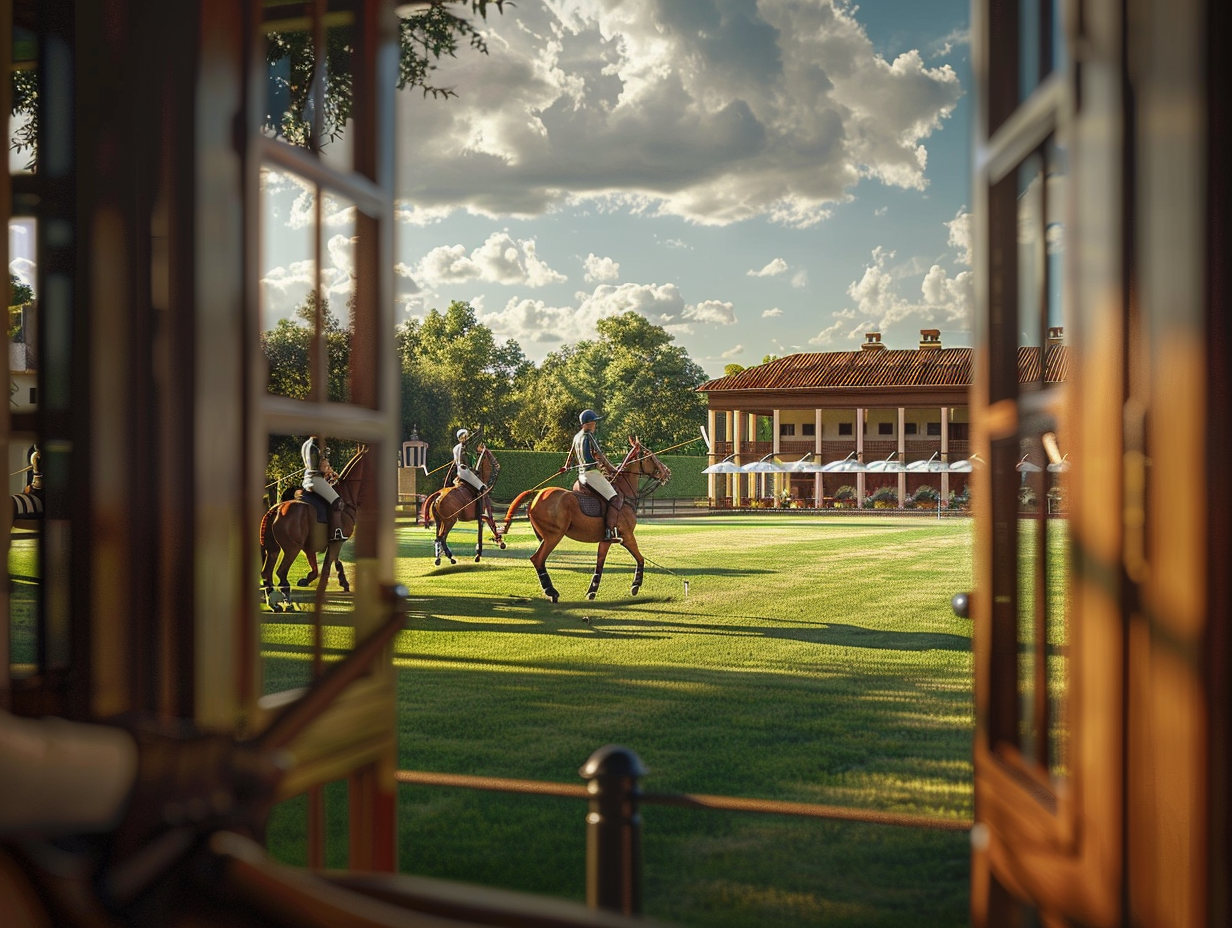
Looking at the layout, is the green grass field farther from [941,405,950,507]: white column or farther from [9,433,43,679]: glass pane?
[941,405,950,507]: white column

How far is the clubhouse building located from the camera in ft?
126

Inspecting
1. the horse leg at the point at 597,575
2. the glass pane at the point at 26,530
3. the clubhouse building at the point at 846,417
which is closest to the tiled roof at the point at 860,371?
the clubhouse building at the point at 846,417

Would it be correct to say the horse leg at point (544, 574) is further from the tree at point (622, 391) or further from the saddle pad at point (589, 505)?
the tree at point (622, 391)

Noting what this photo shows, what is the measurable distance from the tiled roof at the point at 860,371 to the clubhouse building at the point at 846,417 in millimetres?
37

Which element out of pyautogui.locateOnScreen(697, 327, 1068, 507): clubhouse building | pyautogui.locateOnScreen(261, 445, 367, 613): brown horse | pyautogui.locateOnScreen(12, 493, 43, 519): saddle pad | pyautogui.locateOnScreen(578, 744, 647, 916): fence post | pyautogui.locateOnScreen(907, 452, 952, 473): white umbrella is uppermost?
pyautogui.locateOnScreen(697, 327, 1068, 507): clubhouse building

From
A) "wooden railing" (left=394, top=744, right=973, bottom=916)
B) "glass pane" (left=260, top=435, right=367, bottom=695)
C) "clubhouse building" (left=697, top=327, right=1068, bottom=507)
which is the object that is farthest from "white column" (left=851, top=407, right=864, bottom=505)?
"wooden railing" (left=394, top=744, right=973, bottom=916)

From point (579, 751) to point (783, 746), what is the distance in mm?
1148

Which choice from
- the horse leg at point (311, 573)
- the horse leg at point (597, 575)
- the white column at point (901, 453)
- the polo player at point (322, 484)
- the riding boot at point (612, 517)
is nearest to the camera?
the polo player at point (322, 484)

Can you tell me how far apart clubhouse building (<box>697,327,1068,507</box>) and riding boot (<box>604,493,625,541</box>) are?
80.6ft

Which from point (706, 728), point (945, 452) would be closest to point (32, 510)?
point (706, 728)

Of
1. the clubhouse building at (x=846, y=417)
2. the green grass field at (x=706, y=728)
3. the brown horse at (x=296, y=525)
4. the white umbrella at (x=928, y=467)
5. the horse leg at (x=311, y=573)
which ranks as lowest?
the green grass field at (x=706, y=728)

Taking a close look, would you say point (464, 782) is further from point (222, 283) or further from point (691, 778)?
point (691, 778)

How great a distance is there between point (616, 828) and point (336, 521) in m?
9.42

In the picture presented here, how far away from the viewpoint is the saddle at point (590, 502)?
45.0 feet
